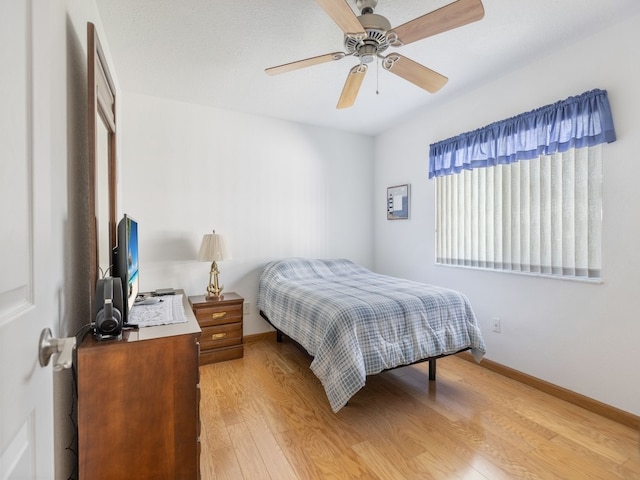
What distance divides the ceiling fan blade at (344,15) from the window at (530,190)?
1.69m

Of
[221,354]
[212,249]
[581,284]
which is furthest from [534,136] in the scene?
[221,354]

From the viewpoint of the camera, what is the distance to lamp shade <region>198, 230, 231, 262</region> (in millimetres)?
→ 2955

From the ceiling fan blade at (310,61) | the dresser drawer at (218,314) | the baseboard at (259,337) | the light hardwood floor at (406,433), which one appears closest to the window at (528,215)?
the light hardwood floor at (406,433)

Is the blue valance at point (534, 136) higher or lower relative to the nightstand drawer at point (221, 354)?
higher

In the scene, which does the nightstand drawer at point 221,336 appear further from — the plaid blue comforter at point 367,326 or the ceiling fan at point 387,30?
the ceiling fan at point 387,30

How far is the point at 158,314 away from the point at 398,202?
9.83 feet

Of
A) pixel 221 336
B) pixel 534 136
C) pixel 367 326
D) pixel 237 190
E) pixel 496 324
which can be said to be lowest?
pixel 221 336

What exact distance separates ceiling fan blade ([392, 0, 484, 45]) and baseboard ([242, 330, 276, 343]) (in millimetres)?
3015

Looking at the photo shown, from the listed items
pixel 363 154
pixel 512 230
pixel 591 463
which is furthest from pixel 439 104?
pixel 591 463

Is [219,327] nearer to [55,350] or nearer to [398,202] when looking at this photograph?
[55,350]

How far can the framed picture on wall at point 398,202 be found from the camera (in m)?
3.76

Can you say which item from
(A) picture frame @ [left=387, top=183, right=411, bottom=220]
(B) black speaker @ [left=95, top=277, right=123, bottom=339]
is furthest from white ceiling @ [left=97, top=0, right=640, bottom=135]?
(B) black speaker @ [left=95, top=277, right=123, bottom=339]

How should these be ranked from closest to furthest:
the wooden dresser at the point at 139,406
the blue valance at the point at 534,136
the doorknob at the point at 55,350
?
the doorknob at the point at 55,350, the wooden dresser at the point at 139,406, the blue valance at the point at 534,136

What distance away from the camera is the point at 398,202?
12.7ft
